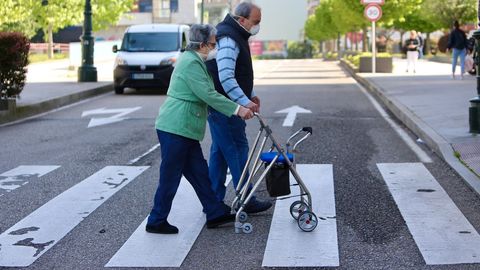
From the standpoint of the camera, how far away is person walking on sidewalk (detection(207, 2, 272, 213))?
6.19 m

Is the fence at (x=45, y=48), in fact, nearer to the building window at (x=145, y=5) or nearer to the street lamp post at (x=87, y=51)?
the building window at (x=145, y=5)

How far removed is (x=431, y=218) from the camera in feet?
21.8

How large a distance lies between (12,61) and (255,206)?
29.6 ft

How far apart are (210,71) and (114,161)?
12.3ft

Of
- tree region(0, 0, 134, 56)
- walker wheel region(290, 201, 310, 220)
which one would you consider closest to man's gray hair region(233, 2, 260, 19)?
walker wheel region(290, 201, 310, 220)

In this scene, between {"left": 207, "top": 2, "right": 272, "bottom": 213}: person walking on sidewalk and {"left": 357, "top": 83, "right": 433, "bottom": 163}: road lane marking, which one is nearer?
{"left": 207, "top": 2, "right": 272, "bottom": 213}: person walking on sidewalk

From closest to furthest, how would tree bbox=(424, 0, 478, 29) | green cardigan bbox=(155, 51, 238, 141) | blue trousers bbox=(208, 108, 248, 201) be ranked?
green cardigan bbox=(155, 51, 238, 141) < blue trousers bbox=(208, 108, 248, 201) < tree bbox=(424, 0, 478, 29)

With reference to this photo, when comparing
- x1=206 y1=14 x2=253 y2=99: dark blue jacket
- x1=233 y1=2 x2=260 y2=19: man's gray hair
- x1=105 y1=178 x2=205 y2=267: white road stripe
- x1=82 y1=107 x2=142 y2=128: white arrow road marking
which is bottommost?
x1=105 y1=178 x2=205 y2=267: white road stripe

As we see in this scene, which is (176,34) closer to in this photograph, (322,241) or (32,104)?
(32,104)

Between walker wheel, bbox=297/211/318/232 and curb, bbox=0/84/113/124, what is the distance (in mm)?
9644

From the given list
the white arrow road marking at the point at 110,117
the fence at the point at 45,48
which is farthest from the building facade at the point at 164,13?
the white arrow road marking at the point at 110,117

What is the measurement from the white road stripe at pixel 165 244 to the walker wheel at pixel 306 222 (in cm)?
82

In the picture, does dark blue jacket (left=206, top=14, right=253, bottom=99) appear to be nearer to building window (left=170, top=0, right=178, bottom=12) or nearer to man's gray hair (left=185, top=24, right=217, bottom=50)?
man's gray hair (left=185, top=24, right=217, bottom=50)

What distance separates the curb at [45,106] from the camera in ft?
49.1
